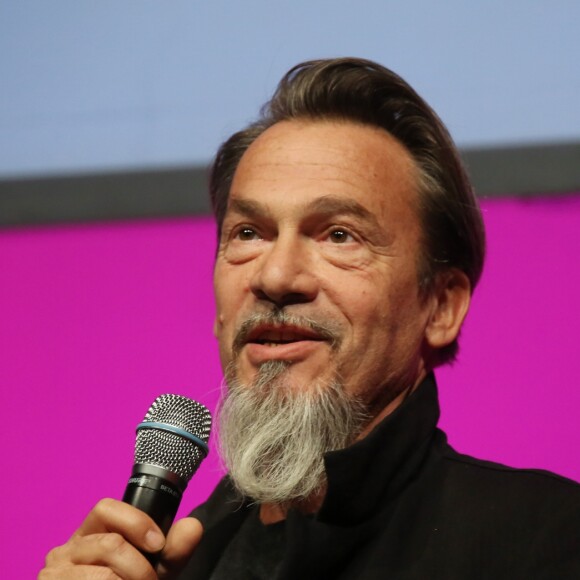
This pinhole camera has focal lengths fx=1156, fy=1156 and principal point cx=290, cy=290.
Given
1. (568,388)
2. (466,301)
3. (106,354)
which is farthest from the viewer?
(106,354)

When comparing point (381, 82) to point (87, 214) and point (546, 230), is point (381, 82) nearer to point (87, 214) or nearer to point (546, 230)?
point (546, 230)

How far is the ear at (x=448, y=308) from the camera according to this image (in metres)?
1.79

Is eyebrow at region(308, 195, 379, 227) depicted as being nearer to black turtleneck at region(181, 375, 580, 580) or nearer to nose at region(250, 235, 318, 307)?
nose at region(250, 235, 318, 307)

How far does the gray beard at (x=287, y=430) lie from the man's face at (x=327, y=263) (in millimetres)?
20

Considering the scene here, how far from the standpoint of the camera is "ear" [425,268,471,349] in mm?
1795

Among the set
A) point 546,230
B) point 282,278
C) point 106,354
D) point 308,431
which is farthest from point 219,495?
point 546,230

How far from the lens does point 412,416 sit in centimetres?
165

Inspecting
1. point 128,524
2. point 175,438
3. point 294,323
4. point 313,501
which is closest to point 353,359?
point 294,323

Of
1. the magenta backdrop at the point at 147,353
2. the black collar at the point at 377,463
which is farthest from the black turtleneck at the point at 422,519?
the magenta backdrop at the point at 147,353

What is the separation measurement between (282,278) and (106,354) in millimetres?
916

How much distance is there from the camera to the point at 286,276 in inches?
63.9

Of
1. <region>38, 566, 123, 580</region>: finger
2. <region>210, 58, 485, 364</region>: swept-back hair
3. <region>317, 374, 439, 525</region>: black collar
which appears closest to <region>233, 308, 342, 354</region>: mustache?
<region>317, 374, 439, 525</region>: black collar

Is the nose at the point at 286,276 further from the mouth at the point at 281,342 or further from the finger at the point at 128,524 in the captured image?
the finger at the point at 128,524

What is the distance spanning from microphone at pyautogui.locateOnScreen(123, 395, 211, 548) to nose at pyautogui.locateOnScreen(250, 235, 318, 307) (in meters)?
0.23
